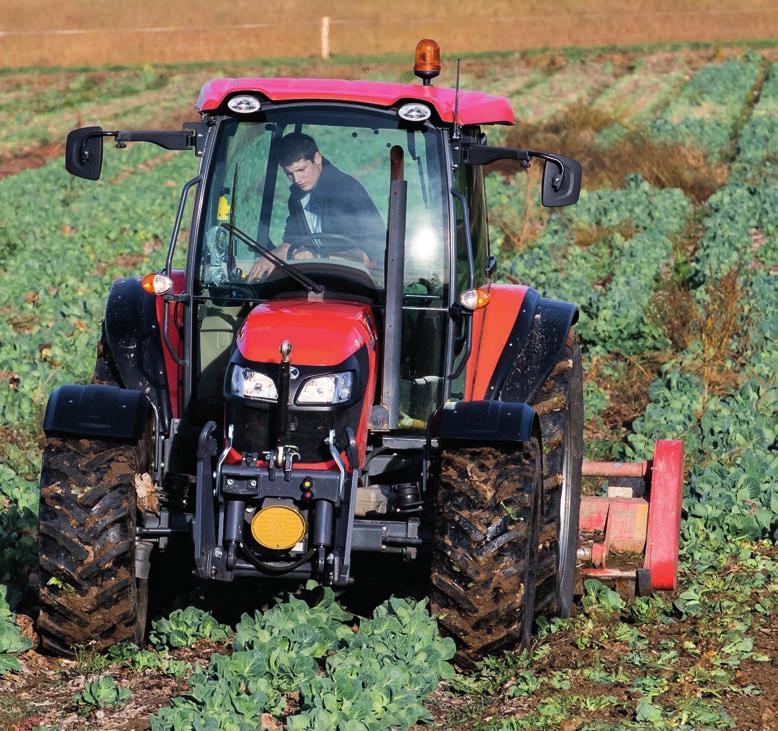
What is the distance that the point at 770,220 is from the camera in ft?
49.8

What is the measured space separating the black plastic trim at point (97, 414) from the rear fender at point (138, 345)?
40 cm

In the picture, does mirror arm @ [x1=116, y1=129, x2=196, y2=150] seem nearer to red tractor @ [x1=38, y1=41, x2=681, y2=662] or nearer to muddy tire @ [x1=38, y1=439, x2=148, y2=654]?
red tractor @ [x1=38, y1=41, x2=681, y2=662]

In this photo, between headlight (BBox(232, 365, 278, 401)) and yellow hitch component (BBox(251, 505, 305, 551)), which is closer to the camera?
yellow hitch component (BBox(251, 505, 305, 551))

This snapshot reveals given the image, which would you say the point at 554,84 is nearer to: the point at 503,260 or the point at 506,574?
the point at 503,260

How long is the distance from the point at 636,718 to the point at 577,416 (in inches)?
82.6

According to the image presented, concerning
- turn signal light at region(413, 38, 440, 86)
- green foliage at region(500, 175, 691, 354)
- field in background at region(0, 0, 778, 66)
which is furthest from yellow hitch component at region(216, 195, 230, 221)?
field in background at region(0, 0, 778, 66)

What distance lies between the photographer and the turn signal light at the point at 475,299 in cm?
562

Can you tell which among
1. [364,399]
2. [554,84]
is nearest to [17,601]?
[364,399]

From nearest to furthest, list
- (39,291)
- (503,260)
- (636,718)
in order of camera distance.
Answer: (636,718), (39,291), (503,260)

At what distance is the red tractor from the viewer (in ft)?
17.2

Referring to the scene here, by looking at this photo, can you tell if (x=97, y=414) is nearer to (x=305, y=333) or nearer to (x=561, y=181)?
(x=305, y=333)

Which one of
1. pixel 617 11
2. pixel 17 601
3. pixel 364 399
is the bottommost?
pixel 17 601

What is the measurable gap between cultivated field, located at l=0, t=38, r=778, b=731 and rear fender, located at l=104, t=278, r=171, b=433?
3.15 ft

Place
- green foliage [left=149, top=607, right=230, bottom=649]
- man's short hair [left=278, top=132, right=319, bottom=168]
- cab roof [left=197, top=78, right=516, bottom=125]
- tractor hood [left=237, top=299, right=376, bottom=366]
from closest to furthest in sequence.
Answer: tractor hood [left=237, top=299, right=376, bottom=366]
green foliage [left=149, top=607, right=230, bottom=649]
cab roof [left=197, top=78, right=516, bottom=125]
man's short hair [left=278, top=132, right=319, bottom=168]
